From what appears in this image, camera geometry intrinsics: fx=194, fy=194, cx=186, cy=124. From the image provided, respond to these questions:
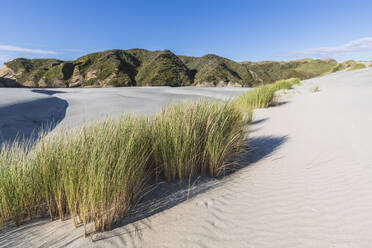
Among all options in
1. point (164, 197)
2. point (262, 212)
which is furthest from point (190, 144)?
point (262, 212)

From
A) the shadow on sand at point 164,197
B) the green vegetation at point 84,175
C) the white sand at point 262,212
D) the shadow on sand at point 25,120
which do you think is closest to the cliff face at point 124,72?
the shadow on sand at point 25,120

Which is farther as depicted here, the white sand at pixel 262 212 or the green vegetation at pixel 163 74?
the green vegetation at pixel 163 74

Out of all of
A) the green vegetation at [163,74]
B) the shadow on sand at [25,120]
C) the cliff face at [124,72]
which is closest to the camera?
the shadow on sand at [25,120]

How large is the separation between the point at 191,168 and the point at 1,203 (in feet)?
4.88

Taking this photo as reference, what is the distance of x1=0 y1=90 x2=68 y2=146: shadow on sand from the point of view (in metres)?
3.66

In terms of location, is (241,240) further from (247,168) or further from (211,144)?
(247,168)

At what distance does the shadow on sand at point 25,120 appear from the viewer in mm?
3662

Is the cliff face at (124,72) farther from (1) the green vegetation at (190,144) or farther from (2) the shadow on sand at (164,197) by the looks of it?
(2) the shadow on sand at (164,197)

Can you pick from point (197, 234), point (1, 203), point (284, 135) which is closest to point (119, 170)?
point (197, 234)

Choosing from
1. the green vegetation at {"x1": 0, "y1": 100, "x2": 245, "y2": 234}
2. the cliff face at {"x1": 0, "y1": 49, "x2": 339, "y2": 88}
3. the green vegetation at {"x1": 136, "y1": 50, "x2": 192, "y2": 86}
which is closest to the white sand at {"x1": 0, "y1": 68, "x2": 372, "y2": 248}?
the green vegetation at {"x1": 0, "y1": 100, "x2": 245, "y2": 234}

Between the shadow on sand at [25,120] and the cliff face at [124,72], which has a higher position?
the cliff face at [124,72]

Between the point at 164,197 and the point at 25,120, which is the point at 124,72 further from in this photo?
the point at 164,197

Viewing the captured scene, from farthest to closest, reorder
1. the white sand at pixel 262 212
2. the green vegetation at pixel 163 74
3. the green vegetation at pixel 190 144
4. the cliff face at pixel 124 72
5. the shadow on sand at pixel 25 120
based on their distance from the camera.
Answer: the cliff face at pixel 124 72 < the green vegetation at pixel 163 74 < the shadow on sand at pixel 25 120 < the green vegetation at pixel 190 144 < the white sand at pixel 262 212

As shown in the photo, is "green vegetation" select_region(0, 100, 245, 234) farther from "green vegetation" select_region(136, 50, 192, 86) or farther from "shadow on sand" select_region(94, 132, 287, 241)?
"green vegetation" select_region(136, 50, 192, 86)
